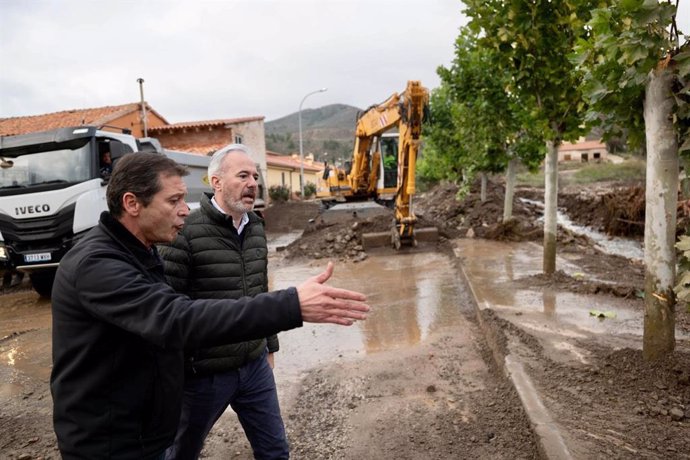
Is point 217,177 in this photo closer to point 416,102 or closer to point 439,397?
point 439,397

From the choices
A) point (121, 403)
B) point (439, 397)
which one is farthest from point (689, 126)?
point (121, 403)

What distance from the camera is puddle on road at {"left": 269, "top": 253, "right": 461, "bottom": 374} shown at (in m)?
5.50

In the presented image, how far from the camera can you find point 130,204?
1.69 metres

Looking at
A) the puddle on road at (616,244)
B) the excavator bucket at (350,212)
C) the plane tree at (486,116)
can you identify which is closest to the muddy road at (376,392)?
the plane tree at (486,116)

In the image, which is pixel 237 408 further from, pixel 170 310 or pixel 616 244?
pixel 616 244

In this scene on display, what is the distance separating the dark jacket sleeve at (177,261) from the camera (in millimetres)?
2402

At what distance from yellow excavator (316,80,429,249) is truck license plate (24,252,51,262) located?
740 cm

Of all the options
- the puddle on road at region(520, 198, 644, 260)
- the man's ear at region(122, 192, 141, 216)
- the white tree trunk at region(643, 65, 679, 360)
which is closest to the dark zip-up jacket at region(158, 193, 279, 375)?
the man's ear at region(122, 192, 141, 216)

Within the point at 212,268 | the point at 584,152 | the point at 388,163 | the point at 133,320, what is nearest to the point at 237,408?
the point at 212,268

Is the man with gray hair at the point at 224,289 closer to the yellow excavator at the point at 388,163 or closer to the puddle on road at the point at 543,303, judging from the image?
the puddle on road at the point at 543,303

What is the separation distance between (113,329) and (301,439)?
239 cm

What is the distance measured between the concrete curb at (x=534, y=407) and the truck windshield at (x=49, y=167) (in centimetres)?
727

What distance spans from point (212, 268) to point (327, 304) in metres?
1.15

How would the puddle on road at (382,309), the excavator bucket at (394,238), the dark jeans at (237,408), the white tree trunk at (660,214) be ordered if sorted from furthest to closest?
the excavator bucket at (394,238) → the puddle on road at (382,309) → the white tree trunk at (660,214) → the dark jeans at (237,408)
